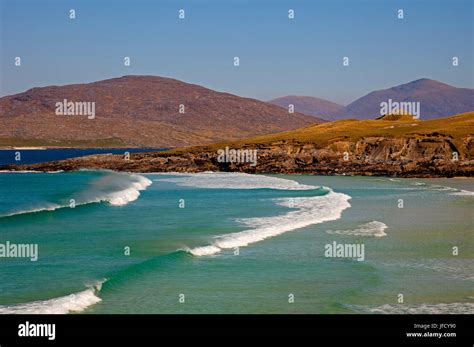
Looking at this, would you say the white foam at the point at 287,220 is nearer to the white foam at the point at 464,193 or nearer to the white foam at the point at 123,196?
the white foam at the point at 464,193

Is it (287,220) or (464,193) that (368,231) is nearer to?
(287,220)

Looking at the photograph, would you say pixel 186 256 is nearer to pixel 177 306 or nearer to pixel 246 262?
pixel 246 262

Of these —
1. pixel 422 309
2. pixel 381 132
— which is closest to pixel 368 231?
pixel 422 309

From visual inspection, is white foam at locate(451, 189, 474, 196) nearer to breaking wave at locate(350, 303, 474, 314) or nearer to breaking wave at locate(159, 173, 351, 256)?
breaking wave at locate(159, 173, 351, 256)

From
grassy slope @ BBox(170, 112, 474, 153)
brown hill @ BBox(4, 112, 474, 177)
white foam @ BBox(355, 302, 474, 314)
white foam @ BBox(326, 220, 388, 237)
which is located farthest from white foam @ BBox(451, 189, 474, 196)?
white foam @ BBox(355, 302, 474, 314)
